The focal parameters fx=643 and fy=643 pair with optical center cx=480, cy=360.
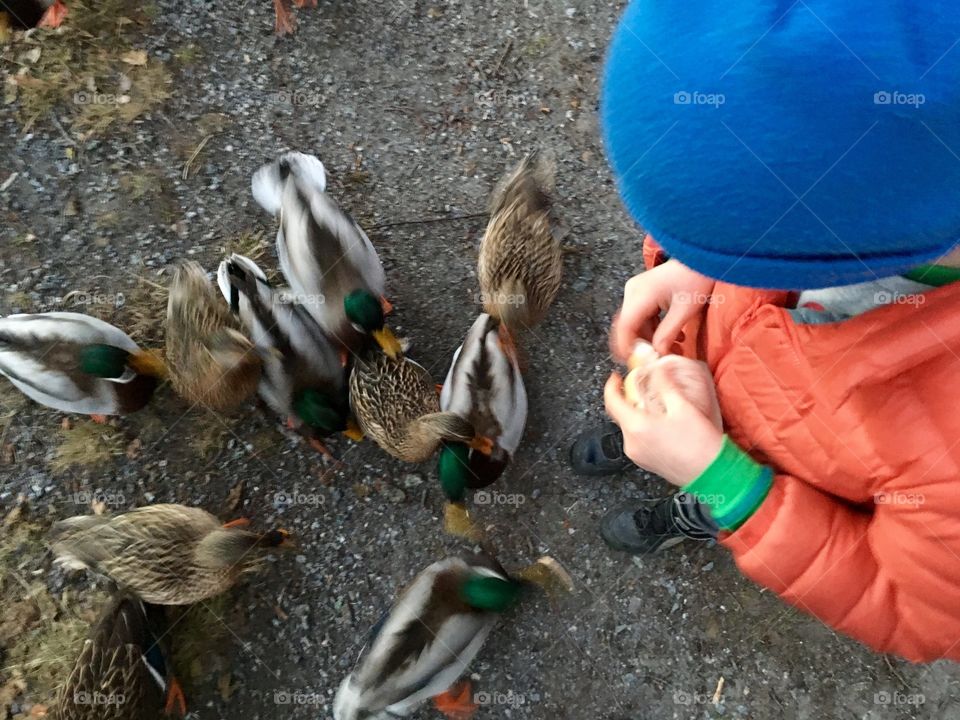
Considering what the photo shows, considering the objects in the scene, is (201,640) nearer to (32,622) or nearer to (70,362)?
(32,622)

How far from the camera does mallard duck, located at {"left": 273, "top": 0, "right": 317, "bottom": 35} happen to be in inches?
144

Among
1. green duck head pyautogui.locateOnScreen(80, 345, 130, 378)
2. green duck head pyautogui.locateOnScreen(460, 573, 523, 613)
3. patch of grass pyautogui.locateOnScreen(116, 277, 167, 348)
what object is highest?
green duck head pyautogui.locateOnScreen(80, 345, 130, 378)

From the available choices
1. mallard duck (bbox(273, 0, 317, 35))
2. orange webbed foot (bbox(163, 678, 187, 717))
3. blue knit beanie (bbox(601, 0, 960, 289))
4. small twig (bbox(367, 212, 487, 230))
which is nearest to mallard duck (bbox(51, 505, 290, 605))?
orange webbed foot (bbox(163, 678, 187, 717))

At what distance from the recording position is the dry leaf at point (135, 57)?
3.60 meters

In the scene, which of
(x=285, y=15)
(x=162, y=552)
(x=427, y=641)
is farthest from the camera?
(x=285, y=15)

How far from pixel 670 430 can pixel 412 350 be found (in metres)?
2.11

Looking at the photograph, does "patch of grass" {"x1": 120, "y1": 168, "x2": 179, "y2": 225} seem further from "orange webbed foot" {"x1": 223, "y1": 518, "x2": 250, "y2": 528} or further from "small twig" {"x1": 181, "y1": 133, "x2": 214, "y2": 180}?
"orange webbed foot" {"x1": 223, "y1": 518, "x2": 250, "y2": 528}

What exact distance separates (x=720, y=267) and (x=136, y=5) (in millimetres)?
3998

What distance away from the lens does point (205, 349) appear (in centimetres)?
278

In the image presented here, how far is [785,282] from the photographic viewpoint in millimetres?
1017

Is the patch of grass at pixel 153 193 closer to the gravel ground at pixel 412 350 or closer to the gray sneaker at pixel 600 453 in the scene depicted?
the gravel ground at pixel 412 350

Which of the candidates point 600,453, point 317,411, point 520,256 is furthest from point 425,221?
point 600,453

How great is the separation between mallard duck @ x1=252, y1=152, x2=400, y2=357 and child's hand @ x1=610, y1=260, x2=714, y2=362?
1412 mm

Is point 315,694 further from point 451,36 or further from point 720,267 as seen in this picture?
point 451,36
